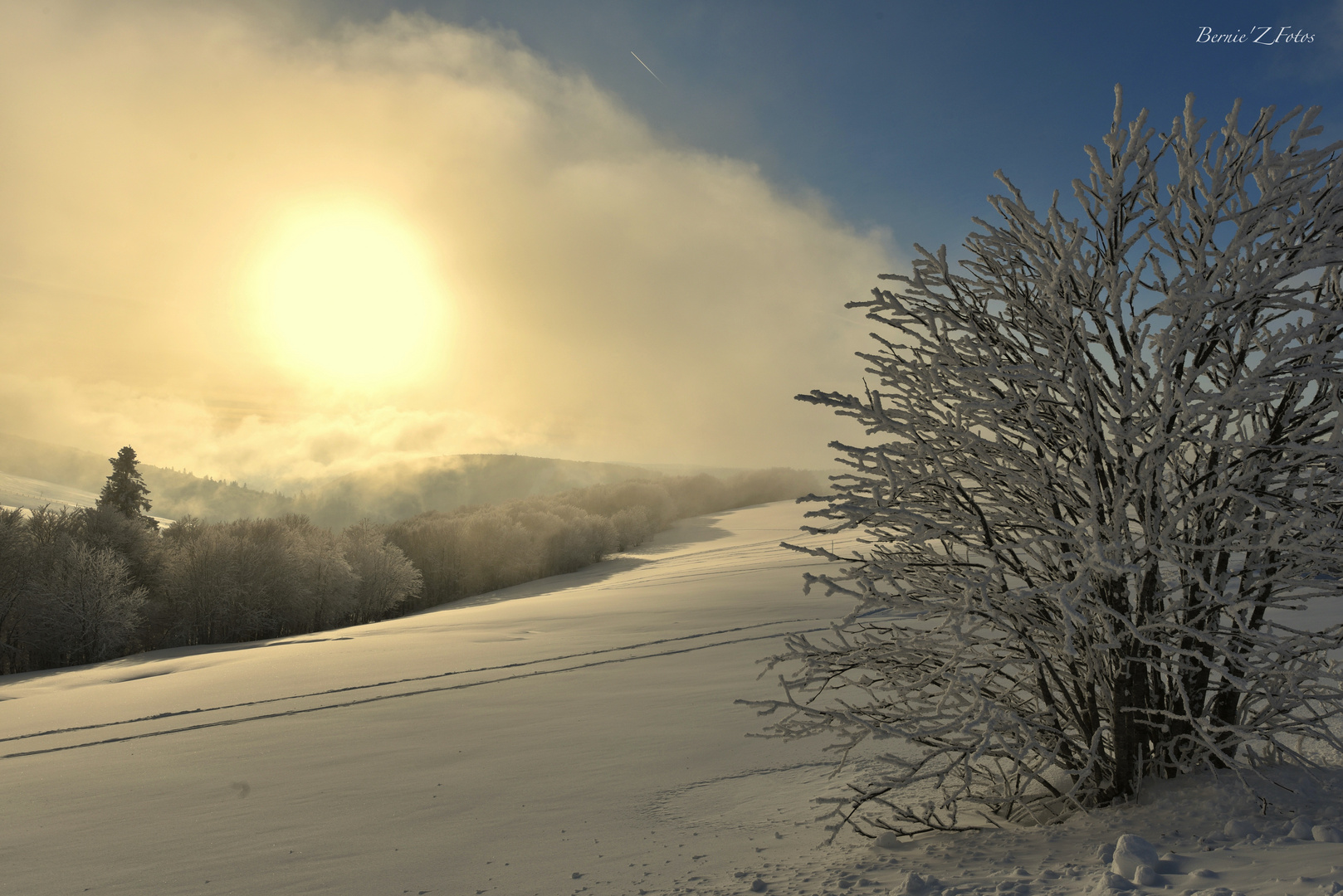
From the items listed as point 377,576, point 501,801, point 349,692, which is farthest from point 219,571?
point 501,801

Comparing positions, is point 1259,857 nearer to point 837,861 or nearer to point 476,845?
point 837,861

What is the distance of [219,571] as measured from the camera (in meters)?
25.1

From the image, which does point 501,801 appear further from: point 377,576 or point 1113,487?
point 377,576

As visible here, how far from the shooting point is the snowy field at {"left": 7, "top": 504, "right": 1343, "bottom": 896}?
10.4 feet

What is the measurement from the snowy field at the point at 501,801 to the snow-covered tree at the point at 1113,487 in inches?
13.8

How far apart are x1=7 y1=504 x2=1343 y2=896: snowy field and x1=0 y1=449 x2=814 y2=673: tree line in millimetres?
11658

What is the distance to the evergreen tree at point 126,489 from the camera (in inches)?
1155

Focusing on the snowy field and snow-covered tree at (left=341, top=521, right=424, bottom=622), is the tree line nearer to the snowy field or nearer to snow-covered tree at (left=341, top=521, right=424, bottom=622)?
snow-covered tree at (left=341, top=521, right=424, bottom=622)

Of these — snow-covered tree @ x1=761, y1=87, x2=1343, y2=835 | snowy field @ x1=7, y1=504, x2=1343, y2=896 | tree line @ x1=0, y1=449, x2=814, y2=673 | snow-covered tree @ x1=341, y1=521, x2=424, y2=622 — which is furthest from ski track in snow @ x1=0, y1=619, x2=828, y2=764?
snow-covered tree @ x1=341, y1=521, x2=424, y2=622

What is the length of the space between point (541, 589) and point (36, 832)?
28279mm

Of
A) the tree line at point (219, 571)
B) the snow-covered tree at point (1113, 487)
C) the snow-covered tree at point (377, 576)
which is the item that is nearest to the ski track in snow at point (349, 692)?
the snow-covered tree at point (1113, 487)

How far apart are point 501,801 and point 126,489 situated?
32655 millimetres

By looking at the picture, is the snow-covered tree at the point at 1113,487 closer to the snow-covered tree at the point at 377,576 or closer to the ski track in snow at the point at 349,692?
the ski track in snow at the point at 349,692

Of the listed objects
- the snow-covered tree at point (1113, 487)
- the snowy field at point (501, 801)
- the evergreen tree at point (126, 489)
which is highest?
the evergreen tree at point (126, 489)
